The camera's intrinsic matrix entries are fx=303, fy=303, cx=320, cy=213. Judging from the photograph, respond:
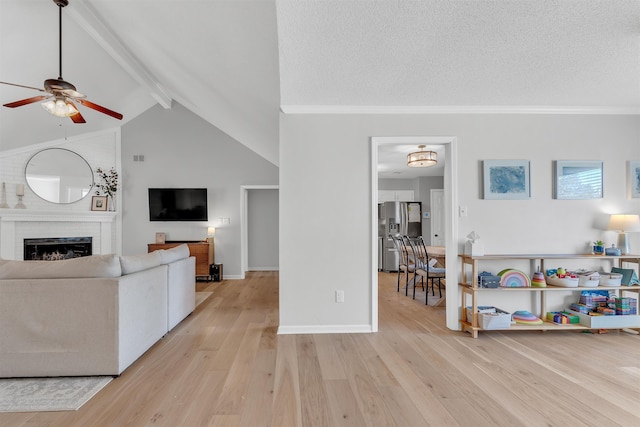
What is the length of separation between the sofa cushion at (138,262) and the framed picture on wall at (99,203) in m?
4.00

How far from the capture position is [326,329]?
311cm

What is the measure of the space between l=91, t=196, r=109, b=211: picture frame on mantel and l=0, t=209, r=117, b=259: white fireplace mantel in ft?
0.41

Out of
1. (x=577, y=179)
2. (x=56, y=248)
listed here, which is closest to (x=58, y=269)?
(x=56, y=248)

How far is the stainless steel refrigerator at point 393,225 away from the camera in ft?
23.0

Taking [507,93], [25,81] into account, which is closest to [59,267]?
[25,81]

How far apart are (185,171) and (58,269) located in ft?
14.3

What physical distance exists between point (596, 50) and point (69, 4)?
500 cm

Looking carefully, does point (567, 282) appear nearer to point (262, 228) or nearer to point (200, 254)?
point (200, 254)

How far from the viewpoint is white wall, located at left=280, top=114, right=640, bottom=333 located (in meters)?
3.14

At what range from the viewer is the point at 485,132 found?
127 inches

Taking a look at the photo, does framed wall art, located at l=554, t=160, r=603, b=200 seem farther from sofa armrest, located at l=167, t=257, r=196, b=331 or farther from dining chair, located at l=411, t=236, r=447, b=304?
sofa armrest, located at l=167, t=257, r=196, b=331

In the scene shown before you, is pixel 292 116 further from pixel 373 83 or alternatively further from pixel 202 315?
pixel 202 315

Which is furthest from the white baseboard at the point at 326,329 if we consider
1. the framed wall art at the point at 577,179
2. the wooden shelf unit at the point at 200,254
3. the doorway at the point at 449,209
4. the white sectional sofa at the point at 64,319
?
the wooden shelf unit at the point at 200,254

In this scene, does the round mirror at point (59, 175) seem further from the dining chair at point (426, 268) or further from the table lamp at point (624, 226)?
the table lamp at point (624, 226)
